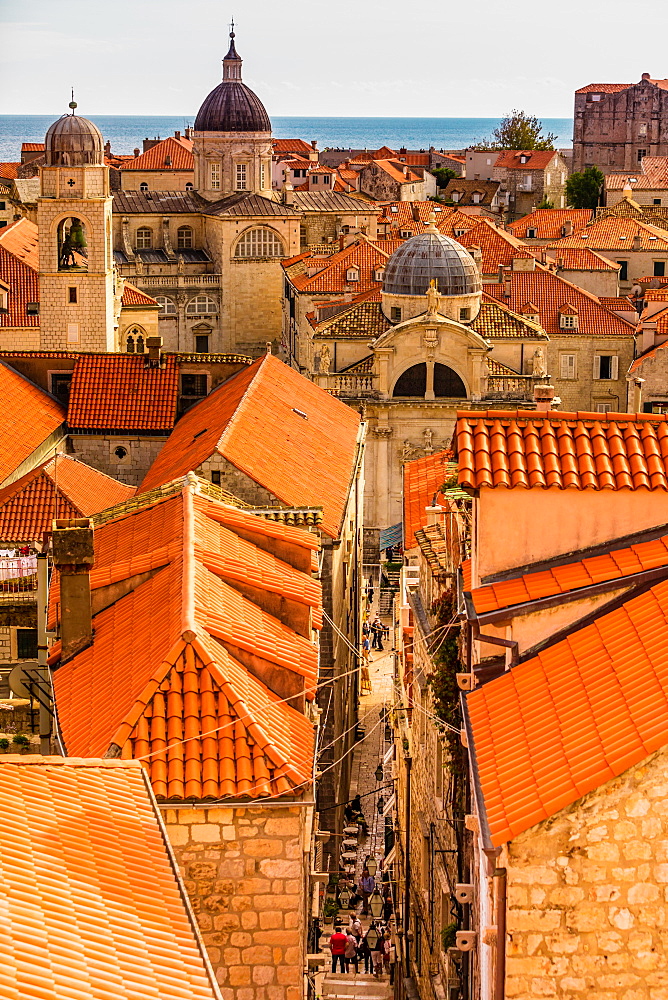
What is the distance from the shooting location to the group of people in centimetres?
→ 2406

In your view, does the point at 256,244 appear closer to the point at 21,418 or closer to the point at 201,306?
the point at 201,306

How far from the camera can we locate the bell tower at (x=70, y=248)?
1997 inches

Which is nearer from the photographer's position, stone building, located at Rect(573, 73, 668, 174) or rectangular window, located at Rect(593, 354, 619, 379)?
rectangular window, located at Rect(593, 354, 619, 379)

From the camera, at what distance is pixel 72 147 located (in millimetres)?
51531

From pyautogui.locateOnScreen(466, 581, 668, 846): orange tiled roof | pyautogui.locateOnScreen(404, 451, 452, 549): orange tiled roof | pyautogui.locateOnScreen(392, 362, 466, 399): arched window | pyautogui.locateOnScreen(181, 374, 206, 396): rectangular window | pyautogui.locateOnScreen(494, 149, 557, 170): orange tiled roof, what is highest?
pyautogui.locateOnScreen(494, 149, 557, 170): orange tiled roof

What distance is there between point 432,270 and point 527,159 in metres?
80.1

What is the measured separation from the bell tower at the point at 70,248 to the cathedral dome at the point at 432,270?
29.0ft

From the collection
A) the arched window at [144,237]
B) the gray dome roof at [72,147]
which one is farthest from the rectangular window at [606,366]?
the arched window at [144,237]

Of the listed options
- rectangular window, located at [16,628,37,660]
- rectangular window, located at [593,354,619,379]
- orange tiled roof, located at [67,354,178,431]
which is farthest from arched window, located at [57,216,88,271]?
rectangular window, located at [16,628,37,660]

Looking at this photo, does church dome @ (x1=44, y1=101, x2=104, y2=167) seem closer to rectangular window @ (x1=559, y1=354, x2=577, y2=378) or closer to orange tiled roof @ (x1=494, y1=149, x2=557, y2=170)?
rectangular window @ (x1=559, y1=354, x2=577, y2=378)

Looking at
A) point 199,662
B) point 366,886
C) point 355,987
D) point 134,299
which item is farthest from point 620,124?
point 199,662

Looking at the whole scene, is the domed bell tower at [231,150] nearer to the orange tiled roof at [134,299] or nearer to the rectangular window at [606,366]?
the orange tiled roof at [134,299]

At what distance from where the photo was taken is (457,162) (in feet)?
513

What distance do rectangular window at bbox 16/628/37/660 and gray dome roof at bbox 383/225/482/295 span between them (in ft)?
105
